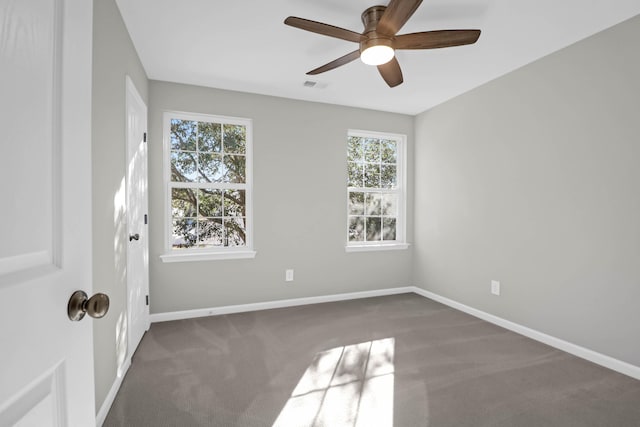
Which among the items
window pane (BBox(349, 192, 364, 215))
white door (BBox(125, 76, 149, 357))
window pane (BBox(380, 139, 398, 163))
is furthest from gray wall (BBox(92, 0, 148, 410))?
window pane (BBox(380, 139, 398, 163))

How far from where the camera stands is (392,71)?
2518 mm

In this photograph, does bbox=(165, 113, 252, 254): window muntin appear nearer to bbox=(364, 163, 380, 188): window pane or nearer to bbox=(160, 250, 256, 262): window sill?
bbox=(160, 250, 256, 262): window sill

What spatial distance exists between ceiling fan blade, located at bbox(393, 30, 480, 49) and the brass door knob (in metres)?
2.12

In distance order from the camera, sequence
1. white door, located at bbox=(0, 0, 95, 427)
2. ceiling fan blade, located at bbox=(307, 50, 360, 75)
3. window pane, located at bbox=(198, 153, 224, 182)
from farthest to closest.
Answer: window pane, located at bbox=(198, 153, 224, 182) < ceiling fan blade, located at bbox=(307, 50, 360, 75) < white door, located at bbox=(0, 0, 95, 427)

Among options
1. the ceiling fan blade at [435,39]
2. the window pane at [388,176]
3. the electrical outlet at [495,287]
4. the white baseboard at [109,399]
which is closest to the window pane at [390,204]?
the window pane at [388,176]

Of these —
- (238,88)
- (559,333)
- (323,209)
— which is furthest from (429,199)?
(238,88)

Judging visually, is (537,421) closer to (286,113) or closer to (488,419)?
(488,419)

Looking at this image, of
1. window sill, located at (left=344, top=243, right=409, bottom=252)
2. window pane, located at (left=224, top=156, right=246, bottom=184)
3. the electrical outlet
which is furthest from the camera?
window sill, located at (left=344, top=243, right=409, bottom=252)

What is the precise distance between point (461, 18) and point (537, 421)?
2.58m

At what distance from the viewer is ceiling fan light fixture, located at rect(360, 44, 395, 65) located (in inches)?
84.7

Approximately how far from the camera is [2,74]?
20.2 inches

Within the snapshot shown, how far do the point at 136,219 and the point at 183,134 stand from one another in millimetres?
1184

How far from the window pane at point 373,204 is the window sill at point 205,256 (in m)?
1.69

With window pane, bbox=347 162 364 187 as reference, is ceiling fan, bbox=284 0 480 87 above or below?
above
